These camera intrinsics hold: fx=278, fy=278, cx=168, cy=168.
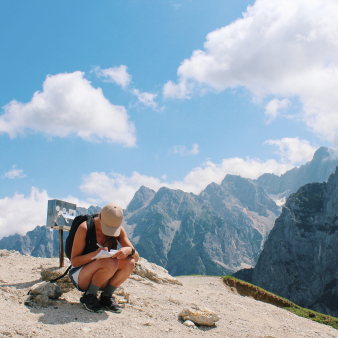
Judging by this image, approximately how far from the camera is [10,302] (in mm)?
6375

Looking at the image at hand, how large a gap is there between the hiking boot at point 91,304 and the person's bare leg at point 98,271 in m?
0.33

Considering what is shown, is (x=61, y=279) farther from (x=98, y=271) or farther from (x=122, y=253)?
(x=122, y=253)

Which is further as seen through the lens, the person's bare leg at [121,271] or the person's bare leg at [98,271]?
the person's bare leg at [121,271]

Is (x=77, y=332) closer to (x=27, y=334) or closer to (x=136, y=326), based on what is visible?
(x=27, y=334)

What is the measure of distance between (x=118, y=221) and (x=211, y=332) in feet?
11.2

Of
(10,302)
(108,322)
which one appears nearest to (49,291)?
(10,302)

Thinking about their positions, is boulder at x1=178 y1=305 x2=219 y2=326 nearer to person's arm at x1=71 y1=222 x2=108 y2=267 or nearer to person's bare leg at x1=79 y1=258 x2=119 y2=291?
person's bare leg at x1=79 y1=258 x2=119 y2=291

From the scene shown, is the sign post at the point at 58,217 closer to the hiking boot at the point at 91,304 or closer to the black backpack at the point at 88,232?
the black backpack at the point at 88,232

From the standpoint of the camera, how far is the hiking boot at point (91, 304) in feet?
20.4

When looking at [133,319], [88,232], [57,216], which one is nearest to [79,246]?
[88,232]

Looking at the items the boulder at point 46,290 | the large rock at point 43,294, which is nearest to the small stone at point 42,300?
the large rock at point 43,294

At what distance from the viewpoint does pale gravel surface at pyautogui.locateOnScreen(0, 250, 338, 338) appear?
523 centimetres

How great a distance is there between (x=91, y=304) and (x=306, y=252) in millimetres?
156264

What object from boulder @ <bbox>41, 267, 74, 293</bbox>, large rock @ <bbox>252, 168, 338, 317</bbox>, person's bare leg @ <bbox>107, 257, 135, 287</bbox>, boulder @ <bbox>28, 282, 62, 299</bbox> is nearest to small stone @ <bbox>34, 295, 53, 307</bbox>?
boulder @ <bbox>28, 282, 62, 299</bbox>
